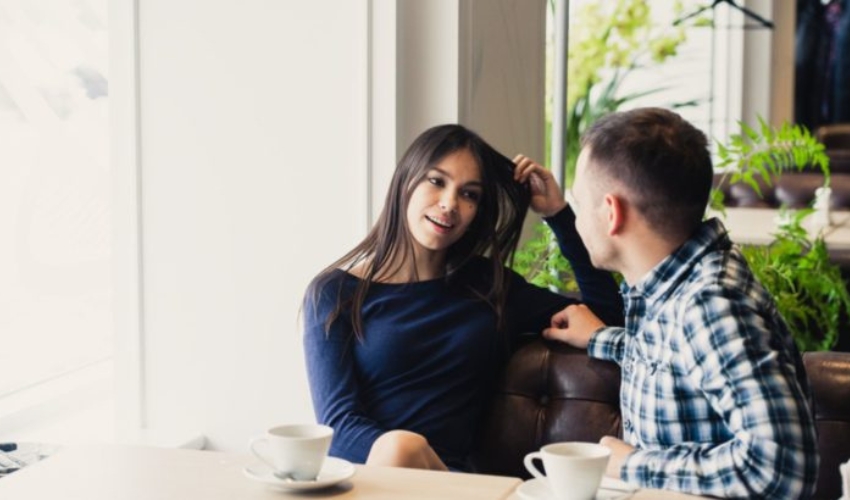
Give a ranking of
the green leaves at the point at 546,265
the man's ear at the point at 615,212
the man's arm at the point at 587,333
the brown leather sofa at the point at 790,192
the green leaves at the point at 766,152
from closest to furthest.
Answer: the man's ear at the point at 615,212 → the man's arm at the point at 587,333 → the green leaves at the point at 546,265 → the green leaves at the point at 766,152 → the brown leather sofa at the point at 790,192

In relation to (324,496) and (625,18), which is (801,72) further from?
(324,496)

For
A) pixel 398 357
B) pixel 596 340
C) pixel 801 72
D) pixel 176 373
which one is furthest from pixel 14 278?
pixel 801 72

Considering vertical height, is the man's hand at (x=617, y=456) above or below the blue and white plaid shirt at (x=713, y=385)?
below

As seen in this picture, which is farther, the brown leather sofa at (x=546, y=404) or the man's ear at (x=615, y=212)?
the brown leather sofa at (x=546, y=404)

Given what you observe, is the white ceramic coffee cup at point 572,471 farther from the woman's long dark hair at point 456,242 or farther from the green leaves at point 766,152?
the green leaves at point 766,152

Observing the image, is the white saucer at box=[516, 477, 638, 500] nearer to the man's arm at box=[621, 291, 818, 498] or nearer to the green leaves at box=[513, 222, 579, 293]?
the man's arm at box=[621, 291, 818, 498]

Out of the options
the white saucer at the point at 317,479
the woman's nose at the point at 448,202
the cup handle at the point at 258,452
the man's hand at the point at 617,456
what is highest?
the woman's nose at the point at 448,202

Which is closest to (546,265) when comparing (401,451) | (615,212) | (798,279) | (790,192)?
(798,279)

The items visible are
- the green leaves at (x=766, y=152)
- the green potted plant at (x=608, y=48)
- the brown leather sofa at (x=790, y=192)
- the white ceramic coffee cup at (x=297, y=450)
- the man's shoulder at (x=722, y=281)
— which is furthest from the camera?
the brown leather sofa at (x=790, y=192)

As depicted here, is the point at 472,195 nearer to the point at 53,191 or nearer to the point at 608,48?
the point at 53,191

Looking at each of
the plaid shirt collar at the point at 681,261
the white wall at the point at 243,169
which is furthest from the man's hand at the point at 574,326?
the white wall at the point at 243,169

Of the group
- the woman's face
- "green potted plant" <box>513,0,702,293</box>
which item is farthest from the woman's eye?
"green potted plant" <box>513,0,702,293</box>

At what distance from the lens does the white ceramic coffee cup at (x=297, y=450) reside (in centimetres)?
167

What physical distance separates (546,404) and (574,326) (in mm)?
158
